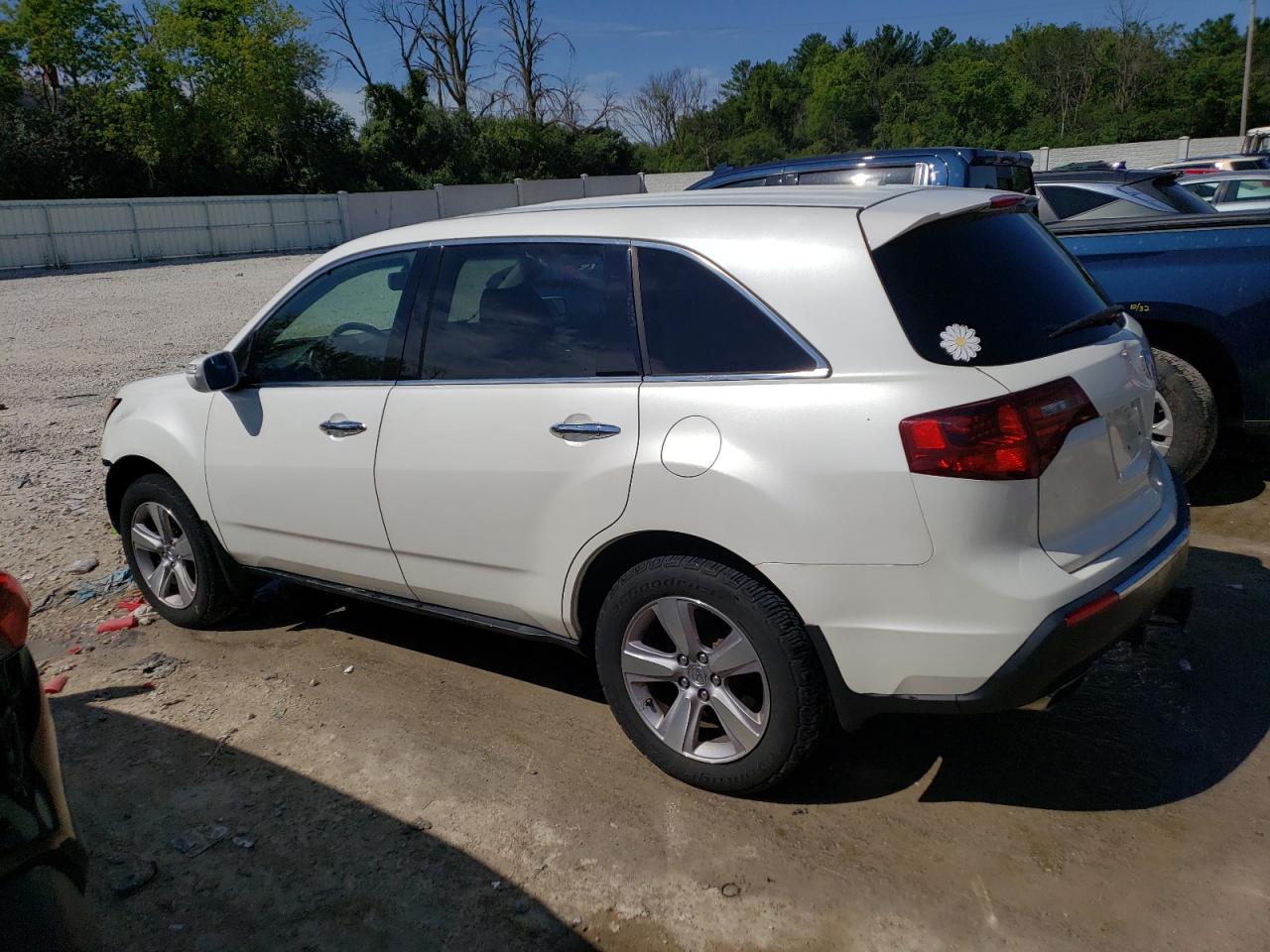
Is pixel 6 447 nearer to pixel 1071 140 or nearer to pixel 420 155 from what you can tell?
pixel 420 155

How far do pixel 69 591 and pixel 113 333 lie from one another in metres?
11.3

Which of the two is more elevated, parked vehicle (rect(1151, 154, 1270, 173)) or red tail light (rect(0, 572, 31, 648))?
parked vehicle (rect(1151, 154, 1270, 173))

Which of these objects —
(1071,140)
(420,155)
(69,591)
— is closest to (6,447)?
(69,591)

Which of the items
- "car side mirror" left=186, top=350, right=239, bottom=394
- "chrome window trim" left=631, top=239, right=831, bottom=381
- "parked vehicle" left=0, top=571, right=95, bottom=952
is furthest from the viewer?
"car side mirror" left=186, top=350, right=239, bottom=394

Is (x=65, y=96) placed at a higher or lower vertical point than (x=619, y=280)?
higher

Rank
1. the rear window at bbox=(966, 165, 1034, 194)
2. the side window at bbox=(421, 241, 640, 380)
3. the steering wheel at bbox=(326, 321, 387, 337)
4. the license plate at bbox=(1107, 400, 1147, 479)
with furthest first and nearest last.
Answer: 1. the rear window at bbox=(966, 165, 1034, 194)
2. the steering wheel at bbox=(326, 321, 387, 337)
3. the side window at bbox=(421, 241, 640, 380)
4. the license plate at bbox=(1107, 400, 1147, 479)

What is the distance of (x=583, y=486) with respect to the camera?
3.22 metres

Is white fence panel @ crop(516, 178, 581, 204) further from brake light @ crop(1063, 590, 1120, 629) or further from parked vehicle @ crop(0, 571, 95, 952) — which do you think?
parked vehicle @ crop(0, 571, 95, 952)

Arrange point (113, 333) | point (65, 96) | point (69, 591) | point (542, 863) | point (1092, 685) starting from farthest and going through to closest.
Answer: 1. point (65, 96)
2. point (113, 333)
3. point (69, 591)
4. point (1092, 685)
5. point (542, 863)

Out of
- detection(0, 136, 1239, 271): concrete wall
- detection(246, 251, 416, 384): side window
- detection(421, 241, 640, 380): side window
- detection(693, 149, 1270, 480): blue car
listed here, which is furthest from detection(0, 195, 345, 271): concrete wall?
detection(693, 149, 1270, 480): blue car

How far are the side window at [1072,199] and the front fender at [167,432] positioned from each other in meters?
7.97

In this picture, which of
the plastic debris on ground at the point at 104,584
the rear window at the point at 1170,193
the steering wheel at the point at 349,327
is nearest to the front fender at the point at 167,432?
the steering wheel at the point at 349,327

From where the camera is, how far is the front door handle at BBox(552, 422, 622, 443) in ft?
10.4

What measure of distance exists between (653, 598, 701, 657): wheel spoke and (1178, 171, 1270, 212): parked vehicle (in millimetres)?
13486
